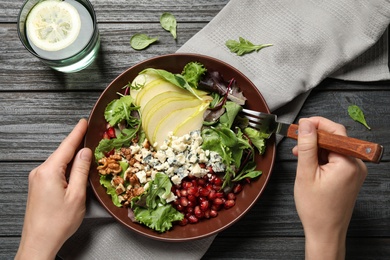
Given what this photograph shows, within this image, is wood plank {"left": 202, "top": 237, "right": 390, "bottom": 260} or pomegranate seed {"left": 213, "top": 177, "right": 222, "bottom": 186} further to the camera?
wood plank {"left": 202, "top": 237, "right": 390, "bottom": 260}

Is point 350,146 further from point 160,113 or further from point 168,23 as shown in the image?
point 168,23

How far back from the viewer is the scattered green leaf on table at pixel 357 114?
7.79 feet

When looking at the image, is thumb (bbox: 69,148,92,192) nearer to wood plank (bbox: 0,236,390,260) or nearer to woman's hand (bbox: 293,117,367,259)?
wood plank (bbox: 0,236,390,260)

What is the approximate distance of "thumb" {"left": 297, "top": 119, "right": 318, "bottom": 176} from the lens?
6.15ft

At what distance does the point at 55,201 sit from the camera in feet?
6.71

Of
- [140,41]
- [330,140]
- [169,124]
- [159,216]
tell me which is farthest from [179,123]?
[330,140]

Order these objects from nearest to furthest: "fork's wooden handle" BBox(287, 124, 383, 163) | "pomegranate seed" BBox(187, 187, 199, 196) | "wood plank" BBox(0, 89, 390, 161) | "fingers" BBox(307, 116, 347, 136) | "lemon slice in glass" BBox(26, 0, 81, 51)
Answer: "fork's wooden handle" BBox(287, 124, 383, 163), "fingers" BBox(307, 116, 347, 136), "pomegranate seed" BBox(187, 187, 199, 196), "lemon slice in glass" BBox(26, 0, 81, 51), "wood plank" BBox(0, 89, 390, 161)

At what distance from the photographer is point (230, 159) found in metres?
2.09

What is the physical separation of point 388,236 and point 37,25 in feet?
5.90

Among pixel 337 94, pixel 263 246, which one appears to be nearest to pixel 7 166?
pixel 263 246

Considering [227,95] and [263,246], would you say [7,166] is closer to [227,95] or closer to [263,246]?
[227,95]

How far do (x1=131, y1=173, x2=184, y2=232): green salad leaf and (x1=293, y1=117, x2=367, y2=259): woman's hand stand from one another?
0.51 m

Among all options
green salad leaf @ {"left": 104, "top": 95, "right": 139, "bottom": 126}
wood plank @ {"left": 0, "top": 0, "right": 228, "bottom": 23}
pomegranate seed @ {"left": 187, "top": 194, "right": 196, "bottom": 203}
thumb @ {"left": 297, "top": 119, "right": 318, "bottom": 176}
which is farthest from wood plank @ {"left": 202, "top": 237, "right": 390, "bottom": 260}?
wood plank @ {"left": 0, "top": 0, "right": 228, "bottom": 23}

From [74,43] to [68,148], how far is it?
0.47 m
